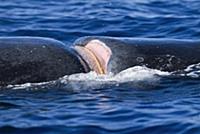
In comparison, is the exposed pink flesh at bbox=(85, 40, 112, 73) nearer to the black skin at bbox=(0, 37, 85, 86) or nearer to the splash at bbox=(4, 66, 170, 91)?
the splash at bbox=(4, 66, 170, 91)

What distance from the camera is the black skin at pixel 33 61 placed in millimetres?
10062

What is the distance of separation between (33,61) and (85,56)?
95cm

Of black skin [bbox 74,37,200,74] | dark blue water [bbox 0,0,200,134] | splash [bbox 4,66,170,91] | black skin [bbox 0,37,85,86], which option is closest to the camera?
dark blue water [bbox 0,0,200,134]

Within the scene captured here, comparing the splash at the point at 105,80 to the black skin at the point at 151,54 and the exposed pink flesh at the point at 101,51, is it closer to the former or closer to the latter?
the black skin at the point at 151,54

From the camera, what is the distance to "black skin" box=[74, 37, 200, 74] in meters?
10.8

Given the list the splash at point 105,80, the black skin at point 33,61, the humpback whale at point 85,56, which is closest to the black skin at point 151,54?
the humpback whale at point 85,56

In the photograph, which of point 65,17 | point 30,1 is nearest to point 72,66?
point 65,17

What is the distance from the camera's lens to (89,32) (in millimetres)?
16719

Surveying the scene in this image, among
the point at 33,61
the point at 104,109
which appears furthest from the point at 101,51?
the point at 104,109

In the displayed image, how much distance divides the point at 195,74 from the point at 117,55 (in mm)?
1238

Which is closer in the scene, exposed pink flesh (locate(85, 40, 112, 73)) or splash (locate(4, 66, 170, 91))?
splash (locate(4, 66, 170, 91))

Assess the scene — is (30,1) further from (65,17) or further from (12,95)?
(12,95)

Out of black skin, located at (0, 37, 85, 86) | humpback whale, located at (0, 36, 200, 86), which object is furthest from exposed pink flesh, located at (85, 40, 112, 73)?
black skin, located at (0, 37, 85, 86)

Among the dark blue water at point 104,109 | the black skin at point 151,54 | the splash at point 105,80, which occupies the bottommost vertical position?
the dark blue water at point 104,109
